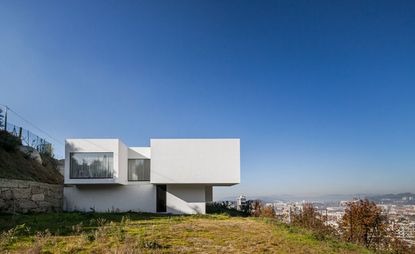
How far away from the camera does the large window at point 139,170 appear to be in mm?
22297

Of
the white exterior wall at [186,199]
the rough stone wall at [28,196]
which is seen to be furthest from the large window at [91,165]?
the white exterior wall at [186,199]

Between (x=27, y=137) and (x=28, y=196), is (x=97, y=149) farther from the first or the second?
(x=27, y=137)

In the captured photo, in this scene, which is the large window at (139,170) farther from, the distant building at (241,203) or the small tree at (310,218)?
the distant building at (241,203)

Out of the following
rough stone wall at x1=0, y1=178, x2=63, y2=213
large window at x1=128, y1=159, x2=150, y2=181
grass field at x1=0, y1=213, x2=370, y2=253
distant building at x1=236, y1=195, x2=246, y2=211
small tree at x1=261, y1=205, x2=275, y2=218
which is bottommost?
small tree at x1=261, y1=205, x2=275, y2=218

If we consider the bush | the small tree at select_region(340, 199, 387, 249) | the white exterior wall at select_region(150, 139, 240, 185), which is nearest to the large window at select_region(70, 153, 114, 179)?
the white exterior wall at select_region(150, 139, 240, 185)

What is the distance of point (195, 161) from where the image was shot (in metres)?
21.3

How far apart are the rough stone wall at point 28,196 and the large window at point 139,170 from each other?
481cm

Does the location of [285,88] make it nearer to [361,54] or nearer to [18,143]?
[361,54]

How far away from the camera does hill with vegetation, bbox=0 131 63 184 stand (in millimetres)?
17061

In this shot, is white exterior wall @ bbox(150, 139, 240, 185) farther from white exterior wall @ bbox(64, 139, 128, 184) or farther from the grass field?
Result: the grass field

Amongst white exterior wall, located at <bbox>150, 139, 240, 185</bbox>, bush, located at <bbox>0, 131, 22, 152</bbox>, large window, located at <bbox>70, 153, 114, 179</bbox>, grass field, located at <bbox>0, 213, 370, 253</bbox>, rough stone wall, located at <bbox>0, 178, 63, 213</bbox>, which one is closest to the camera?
grass field, located at <bbox>0, 213, 370, 253</bbox>

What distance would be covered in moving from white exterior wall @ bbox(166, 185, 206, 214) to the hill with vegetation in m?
8.44

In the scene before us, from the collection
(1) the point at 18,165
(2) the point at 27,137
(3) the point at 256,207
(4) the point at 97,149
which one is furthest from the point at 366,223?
(2) the point at 27,137

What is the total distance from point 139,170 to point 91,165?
339 centimetres
